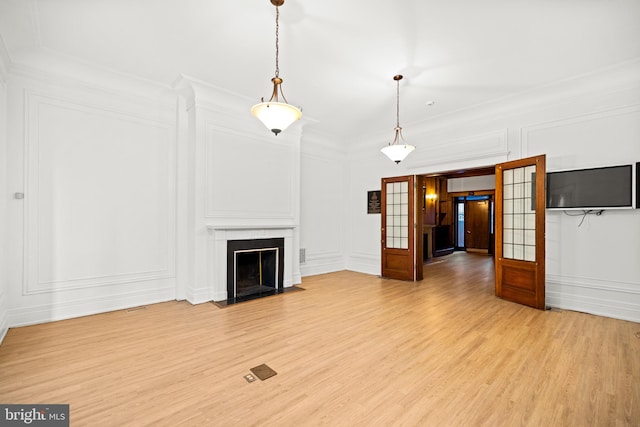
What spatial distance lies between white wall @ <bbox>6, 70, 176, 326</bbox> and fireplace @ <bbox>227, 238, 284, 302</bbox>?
946 mm

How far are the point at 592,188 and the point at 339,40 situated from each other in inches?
160

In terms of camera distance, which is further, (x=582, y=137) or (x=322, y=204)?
(x=322, y=204)

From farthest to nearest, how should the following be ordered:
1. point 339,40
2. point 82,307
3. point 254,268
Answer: point 254,268
point 82,307
point 339,40

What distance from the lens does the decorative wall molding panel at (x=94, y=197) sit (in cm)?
362

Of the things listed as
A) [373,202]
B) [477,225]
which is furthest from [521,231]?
[477,225]

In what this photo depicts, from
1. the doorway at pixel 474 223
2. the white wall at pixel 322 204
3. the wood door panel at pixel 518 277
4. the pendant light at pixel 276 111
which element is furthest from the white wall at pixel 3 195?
the doorway at pixel 474 223

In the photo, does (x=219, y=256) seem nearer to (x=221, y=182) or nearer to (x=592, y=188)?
(x=221, y=182)

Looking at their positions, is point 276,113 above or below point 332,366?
above

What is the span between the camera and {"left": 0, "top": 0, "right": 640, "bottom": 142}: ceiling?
2812 mm

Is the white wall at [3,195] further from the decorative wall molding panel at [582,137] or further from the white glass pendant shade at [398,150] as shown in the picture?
the decorative wall molding panel at [582,137]

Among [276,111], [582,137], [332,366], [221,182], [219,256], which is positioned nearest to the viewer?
[332,366]

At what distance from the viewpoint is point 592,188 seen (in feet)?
13.2

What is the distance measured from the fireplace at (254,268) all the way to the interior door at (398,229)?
8.49 feet

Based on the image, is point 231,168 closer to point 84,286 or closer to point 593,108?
point 84,286
